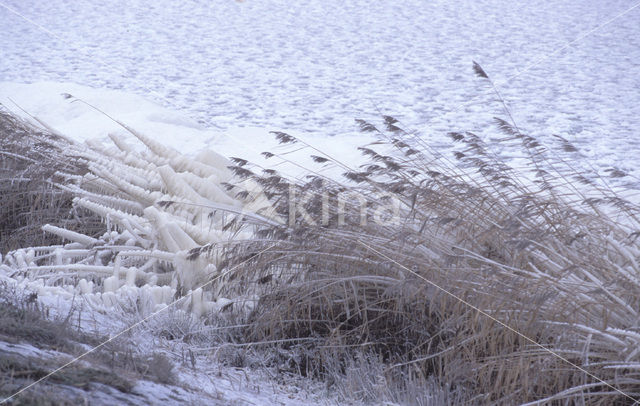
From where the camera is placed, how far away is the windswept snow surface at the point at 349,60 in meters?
7.09

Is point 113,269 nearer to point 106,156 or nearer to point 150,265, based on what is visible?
point 150,265

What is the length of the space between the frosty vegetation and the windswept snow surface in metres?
2.38

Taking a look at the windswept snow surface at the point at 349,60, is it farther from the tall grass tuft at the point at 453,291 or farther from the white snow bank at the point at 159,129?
the tall grass tuft at the point at 453,291

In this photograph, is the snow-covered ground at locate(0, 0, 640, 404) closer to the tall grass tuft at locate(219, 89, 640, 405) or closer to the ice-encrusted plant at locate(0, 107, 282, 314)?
the ice-encrusted plant at locate(0, 107, 282, 314)

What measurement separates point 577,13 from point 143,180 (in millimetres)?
10030

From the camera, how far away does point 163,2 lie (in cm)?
1373

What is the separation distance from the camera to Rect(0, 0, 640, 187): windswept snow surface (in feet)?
23.3

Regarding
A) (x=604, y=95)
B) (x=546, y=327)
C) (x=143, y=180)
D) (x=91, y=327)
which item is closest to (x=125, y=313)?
(x=91, y=327)

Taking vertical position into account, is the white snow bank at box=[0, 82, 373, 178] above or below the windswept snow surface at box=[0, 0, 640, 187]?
below

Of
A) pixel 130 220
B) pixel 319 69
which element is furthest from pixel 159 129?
pixel 319 69

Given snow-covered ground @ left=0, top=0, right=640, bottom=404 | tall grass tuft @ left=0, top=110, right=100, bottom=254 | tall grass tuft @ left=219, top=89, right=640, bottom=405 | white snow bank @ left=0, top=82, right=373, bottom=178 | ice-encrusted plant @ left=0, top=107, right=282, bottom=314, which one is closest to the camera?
tall grass tuft @ left=219, top=89, right=640, bottom=405

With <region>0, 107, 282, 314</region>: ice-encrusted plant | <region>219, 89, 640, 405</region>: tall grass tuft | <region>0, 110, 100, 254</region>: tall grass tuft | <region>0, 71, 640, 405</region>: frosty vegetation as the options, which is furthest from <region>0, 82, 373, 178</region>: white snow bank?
<region>219, 89, 640, 405</region>: tall grass tuft

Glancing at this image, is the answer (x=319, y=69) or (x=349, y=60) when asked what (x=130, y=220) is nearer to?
(x=319, y=69)

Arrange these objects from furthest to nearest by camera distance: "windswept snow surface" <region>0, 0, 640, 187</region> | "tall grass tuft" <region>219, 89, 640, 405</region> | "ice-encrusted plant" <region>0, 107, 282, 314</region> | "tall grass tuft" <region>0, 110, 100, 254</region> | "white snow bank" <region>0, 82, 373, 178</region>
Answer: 1. "windswept snow surface" <region>0, 0, 640, 187</region>
2. "white snow bank" <region>0, 82, 373, 178</region>
3. "tall grass tuft" <region>0, 110, 100, 254</region>
4. "ice-encrusted plant" <region>0, 107, 282, 314</region>
5. "tall grass tuft" <region>219, 89, 640, 405</region>
